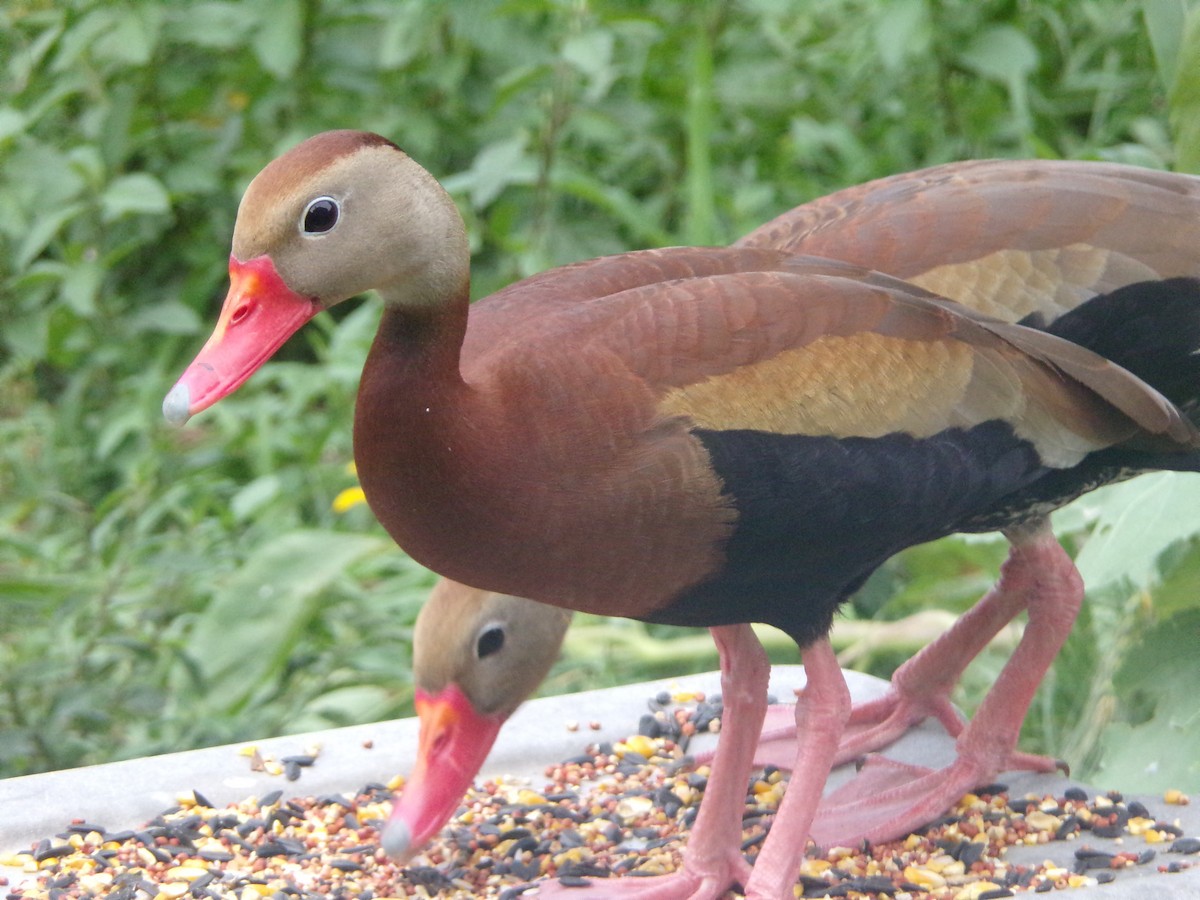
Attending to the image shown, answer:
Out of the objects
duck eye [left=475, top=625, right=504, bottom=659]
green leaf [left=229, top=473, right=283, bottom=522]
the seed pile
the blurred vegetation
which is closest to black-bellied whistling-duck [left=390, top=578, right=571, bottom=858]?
duck eye [left=475, top=625, right=504, bottom=659]

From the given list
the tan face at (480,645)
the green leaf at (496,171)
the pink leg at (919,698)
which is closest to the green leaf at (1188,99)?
the pink leg at (919,698)

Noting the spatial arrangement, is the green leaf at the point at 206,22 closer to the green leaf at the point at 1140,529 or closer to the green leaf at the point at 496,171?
the green leaf at the point at 496,171

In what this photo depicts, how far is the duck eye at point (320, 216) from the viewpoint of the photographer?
5.83ft

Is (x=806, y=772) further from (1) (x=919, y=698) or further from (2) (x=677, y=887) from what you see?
(1) (x=919, y=698)

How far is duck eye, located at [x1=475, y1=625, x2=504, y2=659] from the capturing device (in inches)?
95.0

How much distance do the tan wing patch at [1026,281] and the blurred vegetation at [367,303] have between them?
0.63 metres

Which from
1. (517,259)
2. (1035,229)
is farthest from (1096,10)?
(1035,229)

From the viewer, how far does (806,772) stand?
212 cm

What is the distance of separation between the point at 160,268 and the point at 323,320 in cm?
51

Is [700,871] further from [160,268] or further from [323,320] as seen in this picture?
[160,268]

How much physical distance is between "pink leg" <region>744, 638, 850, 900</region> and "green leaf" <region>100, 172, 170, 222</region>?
2.50 meters

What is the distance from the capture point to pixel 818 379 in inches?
77.7

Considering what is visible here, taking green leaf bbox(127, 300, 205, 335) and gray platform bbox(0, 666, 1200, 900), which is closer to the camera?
gray platform bbox(0, 666, 1200, 900)

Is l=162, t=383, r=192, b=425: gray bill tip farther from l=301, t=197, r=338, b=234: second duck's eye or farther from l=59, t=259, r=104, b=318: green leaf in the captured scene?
l=59, t=259, r=104, b=318: green leaf
